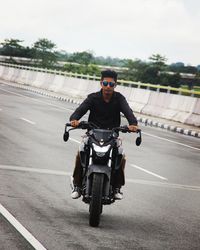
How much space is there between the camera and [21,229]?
7.23 meters

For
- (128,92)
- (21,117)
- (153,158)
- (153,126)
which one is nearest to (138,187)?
(153,158)

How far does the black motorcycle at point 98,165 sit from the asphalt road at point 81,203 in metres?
0.29

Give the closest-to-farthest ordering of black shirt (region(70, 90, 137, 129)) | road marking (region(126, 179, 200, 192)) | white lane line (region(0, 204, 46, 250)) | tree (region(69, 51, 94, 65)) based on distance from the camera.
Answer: white lane line (region(0, 204, 46, 250)) → black shirt (region(70, 90, 137, 129)) → road marking (region(126, 179, 200, 192)) → tree (region(69, 51, 94, 65))

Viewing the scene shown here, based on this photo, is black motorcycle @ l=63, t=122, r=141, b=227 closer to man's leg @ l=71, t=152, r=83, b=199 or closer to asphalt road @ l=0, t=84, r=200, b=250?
man's leg @ l=71, t=152, r=83, b=199

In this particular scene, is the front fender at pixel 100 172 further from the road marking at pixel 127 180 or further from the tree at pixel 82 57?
the tree at pixel 82 57

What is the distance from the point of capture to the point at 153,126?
29.8 meters

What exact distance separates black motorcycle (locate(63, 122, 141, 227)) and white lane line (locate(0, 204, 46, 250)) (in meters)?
0.84

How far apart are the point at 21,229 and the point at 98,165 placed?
1226 mm

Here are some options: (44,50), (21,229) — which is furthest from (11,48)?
(21,229)

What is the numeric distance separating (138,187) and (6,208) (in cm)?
369

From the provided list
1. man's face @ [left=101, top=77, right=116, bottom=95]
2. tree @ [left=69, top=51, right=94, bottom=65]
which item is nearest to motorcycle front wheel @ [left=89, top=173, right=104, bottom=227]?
man's face @ [left=101, top=77, right=116, bottom=95]

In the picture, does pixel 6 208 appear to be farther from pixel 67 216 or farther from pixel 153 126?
pixel 153 126

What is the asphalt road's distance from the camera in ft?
23.5

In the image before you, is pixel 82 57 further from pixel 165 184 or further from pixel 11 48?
pixel 165 184
